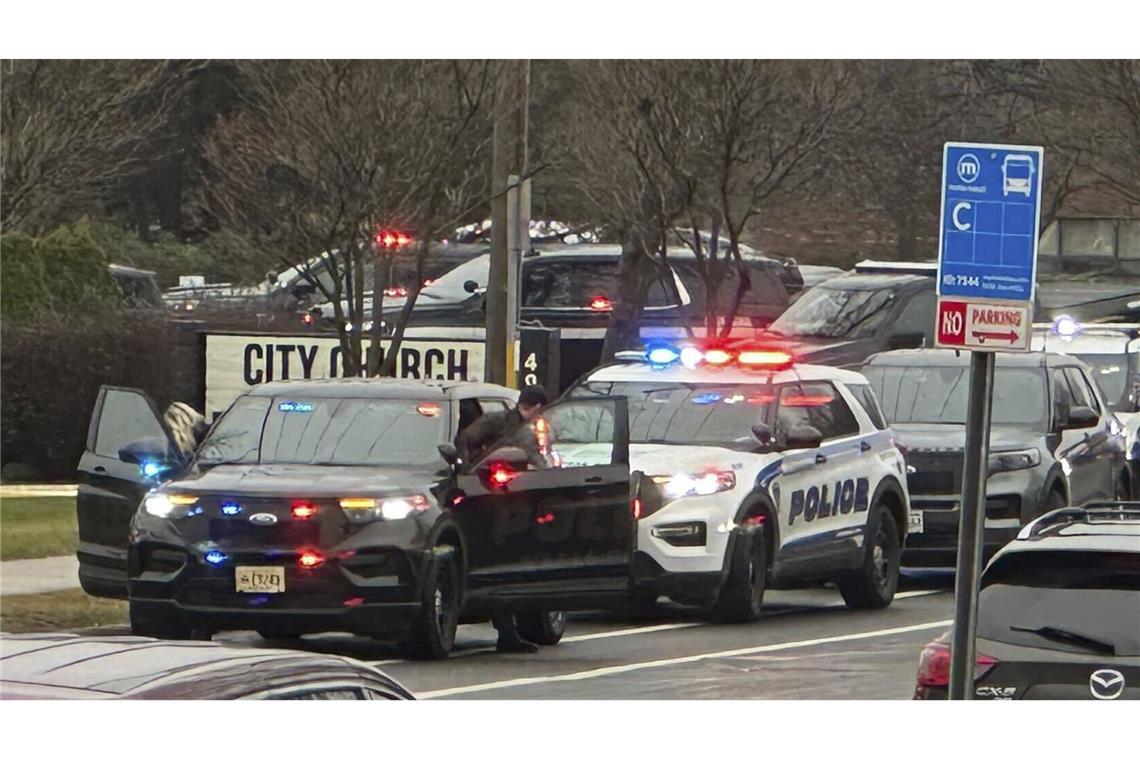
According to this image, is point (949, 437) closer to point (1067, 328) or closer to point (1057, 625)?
point (1067, 328)

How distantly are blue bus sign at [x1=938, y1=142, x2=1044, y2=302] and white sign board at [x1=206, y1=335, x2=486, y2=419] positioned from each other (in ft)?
15.8

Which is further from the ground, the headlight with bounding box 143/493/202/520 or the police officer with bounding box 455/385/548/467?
the police officer with bounding box 455/385/548/467

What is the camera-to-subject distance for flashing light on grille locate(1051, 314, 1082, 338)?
12.7 meters

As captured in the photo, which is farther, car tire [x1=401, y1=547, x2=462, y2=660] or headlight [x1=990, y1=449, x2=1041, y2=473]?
headlight [x1=990, y1=449, x2=1041, y2=473]

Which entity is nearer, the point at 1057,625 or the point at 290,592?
the point at 1057,625

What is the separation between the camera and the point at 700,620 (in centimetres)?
1286

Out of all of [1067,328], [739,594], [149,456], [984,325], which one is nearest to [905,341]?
[1067,328]

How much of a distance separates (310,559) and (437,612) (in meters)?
0.77

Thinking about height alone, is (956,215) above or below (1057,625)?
above

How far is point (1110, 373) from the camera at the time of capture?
43.4 ft

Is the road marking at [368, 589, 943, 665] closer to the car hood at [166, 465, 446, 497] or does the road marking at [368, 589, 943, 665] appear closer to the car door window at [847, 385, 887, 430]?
the car hood at [166, 465, 446, 497]

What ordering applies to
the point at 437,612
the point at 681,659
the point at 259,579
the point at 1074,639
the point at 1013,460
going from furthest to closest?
the point at 1013,460 < the point at 681,659 < the point at 437,612 < the point at 259,579 < the point at 1074,639

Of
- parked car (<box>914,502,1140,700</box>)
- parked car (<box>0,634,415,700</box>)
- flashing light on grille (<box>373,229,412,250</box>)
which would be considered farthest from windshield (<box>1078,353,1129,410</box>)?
parked car (<box>0,634,415,700</box>)
